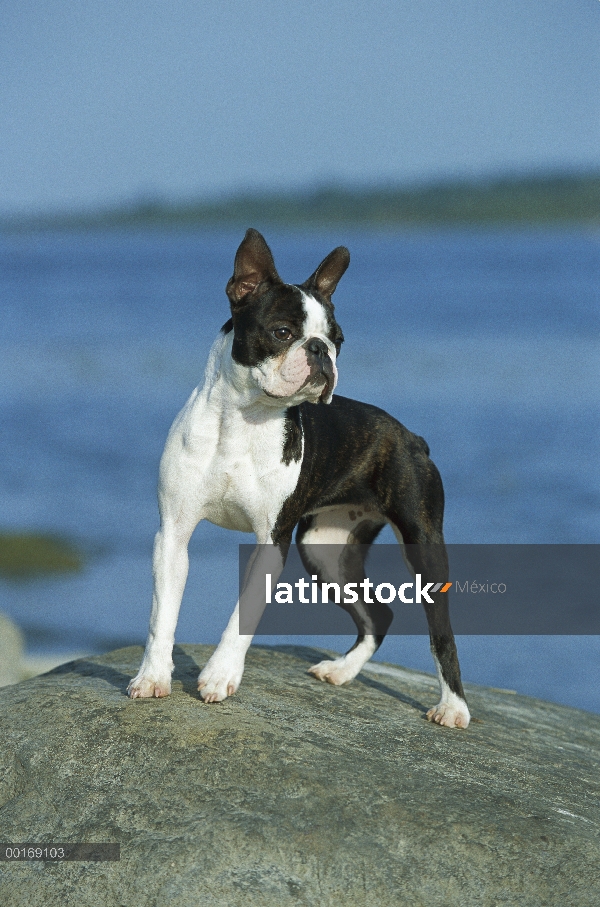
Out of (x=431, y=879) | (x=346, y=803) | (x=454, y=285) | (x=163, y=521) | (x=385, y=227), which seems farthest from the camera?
(x=385, y=227)

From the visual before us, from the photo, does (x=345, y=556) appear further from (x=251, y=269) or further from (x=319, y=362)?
(x=251, y=269)

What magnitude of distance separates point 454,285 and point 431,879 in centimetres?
4123

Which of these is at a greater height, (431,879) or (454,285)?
(454,285)

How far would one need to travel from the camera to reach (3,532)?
20609 millimetres

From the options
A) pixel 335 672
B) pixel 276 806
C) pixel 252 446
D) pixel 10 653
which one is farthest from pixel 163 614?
pixel 10 653

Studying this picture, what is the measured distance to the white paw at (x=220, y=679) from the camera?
669 centimetres

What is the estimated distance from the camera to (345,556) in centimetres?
846

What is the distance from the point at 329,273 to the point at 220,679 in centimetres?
251

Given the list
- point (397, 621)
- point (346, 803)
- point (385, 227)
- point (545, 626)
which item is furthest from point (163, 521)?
point (385, 227)

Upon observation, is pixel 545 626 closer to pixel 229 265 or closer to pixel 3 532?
pixel 3 532

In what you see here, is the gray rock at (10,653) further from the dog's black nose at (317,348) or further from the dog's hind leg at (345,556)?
the dog's black nose at (317,348)

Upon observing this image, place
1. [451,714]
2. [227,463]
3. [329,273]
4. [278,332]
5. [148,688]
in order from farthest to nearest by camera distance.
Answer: [451,714], [329,273], [227,463], [148,688], [278,332]

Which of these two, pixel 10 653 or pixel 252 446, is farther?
pixel 10 653

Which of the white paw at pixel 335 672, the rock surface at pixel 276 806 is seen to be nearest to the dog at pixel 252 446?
the rock surface at pixel 276 806
